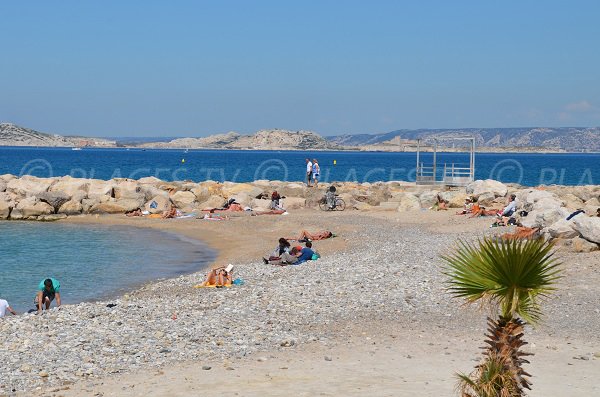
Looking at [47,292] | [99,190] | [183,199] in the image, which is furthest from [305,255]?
[99,190]

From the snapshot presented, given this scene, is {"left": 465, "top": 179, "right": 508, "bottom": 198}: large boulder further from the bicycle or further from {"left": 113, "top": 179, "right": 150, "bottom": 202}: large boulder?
{"left": 113, "top": 179, "right": 150, "bottom": 202}: large boulder

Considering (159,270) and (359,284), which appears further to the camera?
(159,270)

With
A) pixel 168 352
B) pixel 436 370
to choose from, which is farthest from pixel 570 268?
→ pixel 168 352

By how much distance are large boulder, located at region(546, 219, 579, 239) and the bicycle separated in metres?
14.5

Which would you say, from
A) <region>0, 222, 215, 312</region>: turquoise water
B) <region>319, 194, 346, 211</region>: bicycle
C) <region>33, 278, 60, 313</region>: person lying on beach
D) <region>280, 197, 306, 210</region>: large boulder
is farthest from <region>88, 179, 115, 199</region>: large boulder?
<region>33, 278, 60, 313</region>: person lying on beach

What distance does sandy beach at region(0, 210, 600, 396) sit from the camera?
32.2 feet

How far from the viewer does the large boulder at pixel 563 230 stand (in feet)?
64.9

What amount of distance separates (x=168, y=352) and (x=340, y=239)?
14.2 metres

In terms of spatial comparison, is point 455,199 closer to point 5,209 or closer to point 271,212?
point 271,212

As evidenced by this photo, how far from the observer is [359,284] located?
16.5 m

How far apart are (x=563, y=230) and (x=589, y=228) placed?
3.45ft

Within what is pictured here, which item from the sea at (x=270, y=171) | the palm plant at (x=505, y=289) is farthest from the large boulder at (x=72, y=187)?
the palm plant at (x=505, y=289)

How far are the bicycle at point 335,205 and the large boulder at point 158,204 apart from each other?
686cm

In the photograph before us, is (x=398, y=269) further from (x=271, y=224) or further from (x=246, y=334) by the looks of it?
(x=271, y=224)
